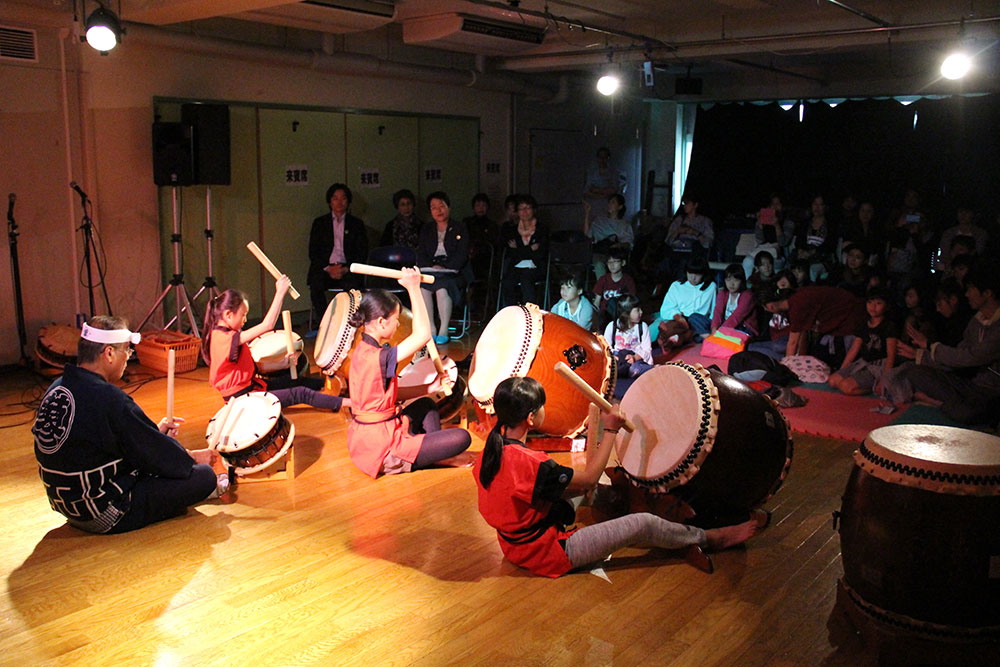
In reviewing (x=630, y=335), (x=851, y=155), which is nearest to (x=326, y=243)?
(x=630, y=335)

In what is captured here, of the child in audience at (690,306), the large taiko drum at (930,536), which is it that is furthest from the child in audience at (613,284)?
the large taiko drum at (930,536)

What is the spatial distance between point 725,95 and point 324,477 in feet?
29.5

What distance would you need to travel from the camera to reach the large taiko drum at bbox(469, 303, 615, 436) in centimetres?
446

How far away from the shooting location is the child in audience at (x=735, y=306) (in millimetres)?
6875

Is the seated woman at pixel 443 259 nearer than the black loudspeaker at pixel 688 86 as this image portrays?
Yes

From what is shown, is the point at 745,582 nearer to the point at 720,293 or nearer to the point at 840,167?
the point at 720,293

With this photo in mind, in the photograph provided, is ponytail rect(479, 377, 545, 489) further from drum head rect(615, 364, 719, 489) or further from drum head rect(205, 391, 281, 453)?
drum head rect(205, 391, 281, 453)

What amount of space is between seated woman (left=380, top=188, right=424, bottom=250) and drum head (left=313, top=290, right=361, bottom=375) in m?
2.97

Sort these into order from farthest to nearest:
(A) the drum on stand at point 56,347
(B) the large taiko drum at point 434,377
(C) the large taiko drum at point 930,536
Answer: (A) the drum on stand at point 56,347 → (B) the large taiko drum at point 434,377 → (C) the large taiko drum at point 930,536

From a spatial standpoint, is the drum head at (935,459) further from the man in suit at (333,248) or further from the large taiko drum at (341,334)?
the man in suit at (333,248)

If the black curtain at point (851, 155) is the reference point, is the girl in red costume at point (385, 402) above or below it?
below

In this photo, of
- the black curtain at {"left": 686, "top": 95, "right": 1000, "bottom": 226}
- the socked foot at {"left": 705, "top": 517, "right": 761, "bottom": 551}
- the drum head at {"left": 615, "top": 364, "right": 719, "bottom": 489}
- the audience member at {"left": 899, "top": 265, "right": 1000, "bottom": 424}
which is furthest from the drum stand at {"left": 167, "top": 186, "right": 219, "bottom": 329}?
the black curtain at {"left": 686, "top": 95, "right": 1000, "bottom": 226}

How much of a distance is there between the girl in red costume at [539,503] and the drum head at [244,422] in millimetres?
1253

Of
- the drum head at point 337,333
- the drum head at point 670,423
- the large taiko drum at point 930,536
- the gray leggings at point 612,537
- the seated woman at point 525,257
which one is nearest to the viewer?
the large taiko drum at point 930,536
